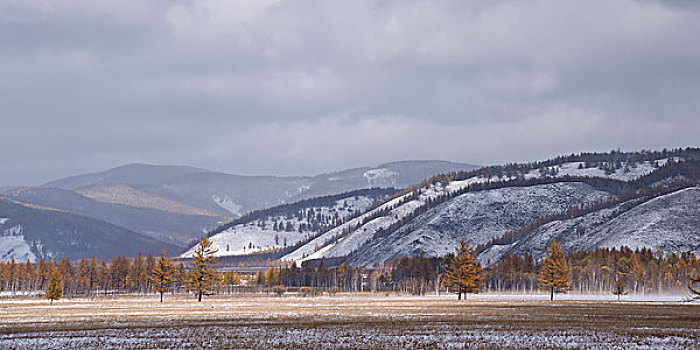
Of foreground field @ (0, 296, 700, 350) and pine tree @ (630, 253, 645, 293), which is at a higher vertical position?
pine tree @ (630, 253, 645, 293)

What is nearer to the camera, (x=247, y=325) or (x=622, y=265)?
(x=247, y=325)

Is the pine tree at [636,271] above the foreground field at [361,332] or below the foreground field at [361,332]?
above

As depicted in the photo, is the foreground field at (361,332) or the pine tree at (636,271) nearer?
the foreground field at (361,332)

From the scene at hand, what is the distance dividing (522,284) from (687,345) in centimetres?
15757

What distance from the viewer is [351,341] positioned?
4669cm

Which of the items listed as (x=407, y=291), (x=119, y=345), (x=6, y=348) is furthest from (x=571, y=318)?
(x=407, y=291)

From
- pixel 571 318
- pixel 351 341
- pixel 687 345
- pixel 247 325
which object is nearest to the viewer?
pixel 687 345

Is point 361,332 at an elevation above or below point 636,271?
below

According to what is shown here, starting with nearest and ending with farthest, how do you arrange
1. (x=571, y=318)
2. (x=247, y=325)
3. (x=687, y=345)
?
(x=687, y=345)
(x=247, y=325)
(x=571, y=318)

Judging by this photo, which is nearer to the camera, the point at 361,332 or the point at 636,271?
the point at 361,332

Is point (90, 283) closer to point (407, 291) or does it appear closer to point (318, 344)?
point (407, 291)

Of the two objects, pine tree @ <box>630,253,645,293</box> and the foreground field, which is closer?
the foreground field

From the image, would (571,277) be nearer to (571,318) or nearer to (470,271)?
(470,271)

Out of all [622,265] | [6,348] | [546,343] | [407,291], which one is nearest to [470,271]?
[407,291]
